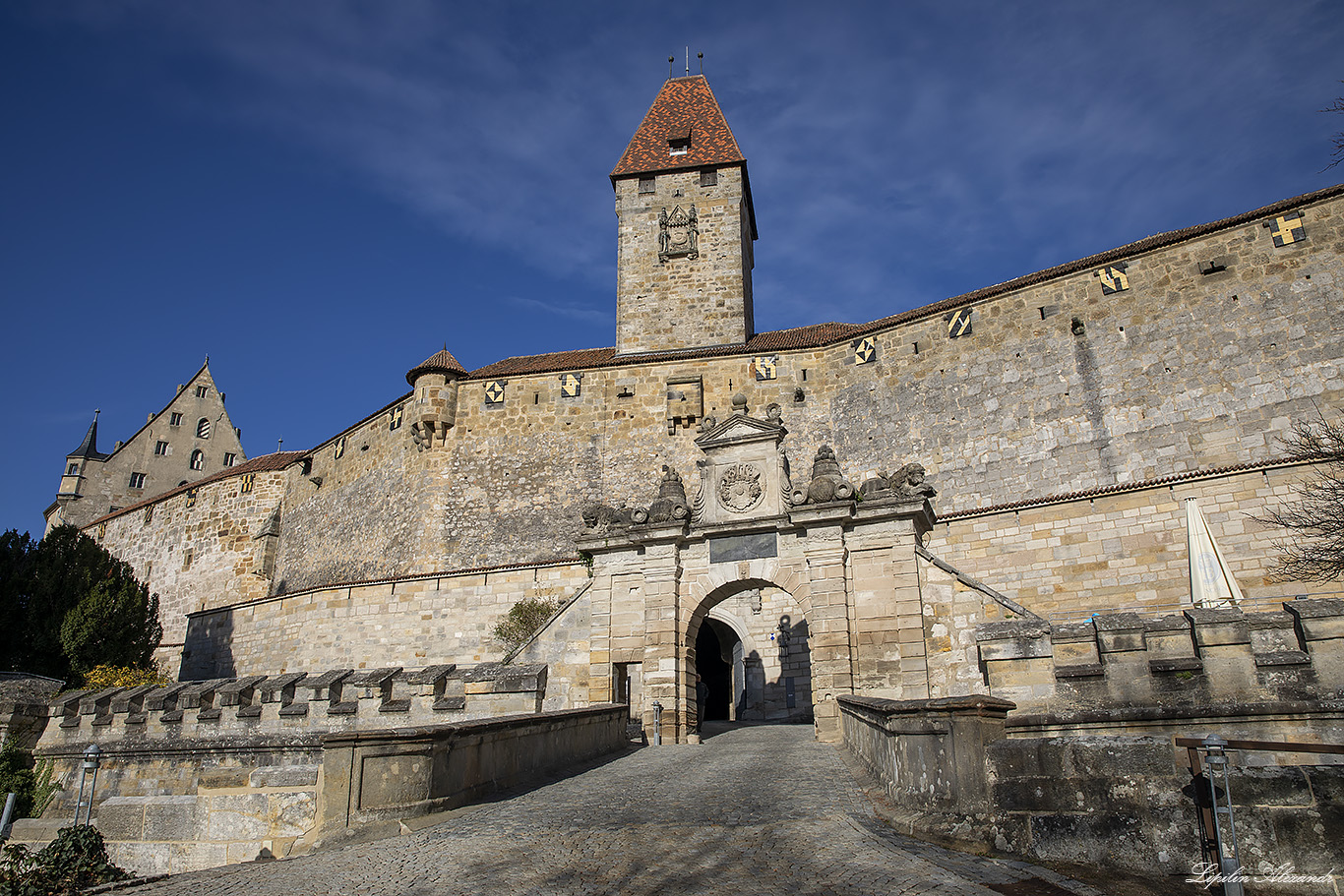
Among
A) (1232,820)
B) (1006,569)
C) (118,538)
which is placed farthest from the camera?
(118,538)

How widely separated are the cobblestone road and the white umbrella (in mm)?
6678

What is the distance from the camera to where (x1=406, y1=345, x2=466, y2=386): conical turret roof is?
3140cm

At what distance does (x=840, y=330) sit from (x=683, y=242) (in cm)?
824

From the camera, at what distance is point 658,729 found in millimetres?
13703

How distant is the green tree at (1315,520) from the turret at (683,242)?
1984 cm

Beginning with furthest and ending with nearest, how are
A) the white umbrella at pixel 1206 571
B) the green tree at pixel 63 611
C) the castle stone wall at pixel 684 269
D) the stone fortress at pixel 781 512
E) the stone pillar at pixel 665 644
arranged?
the castle stone wall at pixel 684 269 < the green tree at pixel 63 611 < the stone pillar at pixel 665 644 < the white umbrella at pixel 1206 571 < the stone fortress at pixel 781 512

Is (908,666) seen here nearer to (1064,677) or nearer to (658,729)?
(658,729)

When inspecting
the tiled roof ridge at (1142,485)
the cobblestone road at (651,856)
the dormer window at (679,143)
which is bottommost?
the cobblestone road at (651,856)

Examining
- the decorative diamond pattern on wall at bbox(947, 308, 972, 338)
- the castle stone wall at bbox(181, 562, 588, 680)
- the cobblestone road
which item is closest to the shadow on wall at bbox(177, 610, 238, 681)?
the castle stone wall at bbox(181, 562, 588, 680)

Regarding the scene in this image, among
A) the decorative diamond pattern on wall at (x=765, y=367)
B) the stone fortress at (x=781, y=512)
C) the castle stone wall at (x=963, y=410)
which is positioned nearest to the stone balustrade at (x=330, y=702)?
the stone fortress at (x=781, y=512)

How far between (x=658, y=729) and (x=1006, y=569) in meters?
8.34

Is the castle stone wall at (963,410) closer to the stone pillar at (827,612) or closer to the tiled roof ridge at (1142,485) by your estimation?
the tiled roof ridge at (1142,485)

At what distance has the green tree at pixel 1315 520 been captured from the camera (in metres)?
15.1

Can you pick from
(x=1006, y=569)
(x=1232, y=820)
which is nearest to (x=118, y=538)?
(x=1006, y=569)
